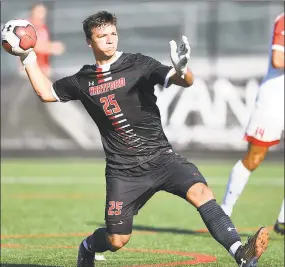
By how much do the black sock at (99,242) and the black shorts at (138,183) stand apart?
0.18m

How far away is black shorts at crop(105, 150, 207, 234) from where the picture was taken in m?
7.02

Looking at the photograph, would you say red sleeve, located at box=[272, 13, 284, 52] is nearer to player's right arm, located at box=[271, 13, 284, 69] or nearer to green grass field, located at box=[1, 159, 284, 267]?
player's right arm, located at box=[271, 13, 284, 69]

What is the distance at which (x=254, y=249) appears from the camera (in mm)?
6465

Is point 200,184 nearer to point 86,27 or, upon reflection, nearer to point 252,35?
point 86,27

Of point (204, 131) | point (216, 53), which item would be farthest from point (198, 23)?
point (204, 131)

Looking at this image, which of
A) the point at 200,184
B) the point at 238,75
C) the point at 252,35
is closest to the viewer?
the point at 200,184

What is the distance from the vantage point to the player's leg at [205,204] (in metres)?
6.70

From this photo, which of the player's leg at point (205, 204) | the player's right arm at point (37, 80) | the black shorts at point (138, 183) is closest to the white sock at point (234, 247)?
the player's leg at point (205, 204)

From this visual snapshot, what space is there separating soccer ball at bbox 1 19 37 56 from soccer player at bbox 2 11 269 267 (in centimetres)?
35

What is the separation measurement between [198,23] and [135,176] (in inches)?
495

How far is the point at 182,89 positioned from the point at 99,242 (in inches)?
441

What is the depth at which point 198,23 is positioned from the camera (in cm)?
1933

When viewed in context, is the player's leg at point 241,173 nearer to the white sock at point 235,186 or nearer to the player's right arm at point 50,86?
the white sock at point 235,186

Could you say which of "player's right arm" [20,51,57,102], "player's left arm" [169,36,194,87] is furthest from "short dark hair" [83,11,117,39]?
"player's left arm" [169,36,194,87]
